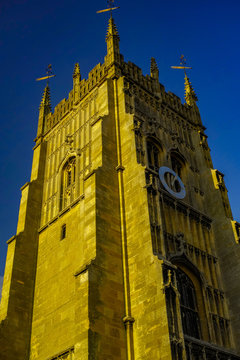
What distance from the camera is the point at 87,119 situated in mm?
27828

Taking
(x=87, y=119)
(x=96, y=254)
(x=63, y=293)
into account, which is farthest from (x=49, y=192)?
(x=96, y=254)

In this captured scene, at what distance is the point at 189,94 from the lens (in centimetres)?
3534

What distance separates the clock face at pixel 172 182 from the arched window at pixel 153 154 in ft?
1.73

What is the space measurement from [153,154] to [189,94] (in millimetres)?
11579

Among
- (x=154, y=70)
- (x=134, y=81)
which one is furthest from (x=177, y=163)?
(x=154, y=70)

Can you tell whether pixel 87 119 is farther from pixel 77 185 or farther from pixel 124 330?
pixel 124 330

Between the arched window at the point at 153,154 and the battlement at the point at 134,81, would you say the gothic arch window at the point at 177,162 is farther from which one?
the battlement at the point at 134,81

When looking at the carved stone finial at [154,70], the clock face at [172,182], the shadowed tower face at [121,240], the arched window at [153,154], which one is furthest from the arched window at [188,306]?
the carved stone finial at [154,70]

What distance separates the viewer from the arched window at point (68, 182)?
2521cm

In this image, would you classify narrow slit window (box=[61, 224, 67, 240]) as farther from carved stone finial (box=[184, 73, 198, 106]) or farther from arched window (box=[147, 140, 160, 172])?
carved stone finial (box=[184, 73, 198, 106])

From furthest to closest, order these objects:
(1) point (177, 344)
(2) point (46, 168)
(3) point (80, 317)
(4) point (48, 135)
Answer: (4) point (48, 135), (2) point (46, 168), (3) point (80, 317), (1) point (177, 344)

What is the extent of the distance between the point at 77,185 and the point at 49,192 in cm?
320

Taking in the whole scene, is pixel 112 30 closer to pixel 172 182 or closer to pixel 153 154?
pixel 153 154

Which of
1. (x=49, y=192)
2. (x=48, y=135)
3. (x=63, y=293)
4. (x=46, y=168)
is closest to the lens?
(x=63, y=293)
